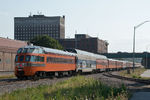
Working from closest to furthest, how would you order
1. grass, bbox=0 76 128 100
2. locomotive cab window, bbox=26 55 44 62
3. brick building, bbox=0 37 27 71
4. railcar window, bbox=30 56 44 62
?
grass, bbox=0 76 128 100, locomotive cab window, bbox=26 55 44 62, railcar window, bbox=30 56 44 62, brick building, bbox=0 37 27 71

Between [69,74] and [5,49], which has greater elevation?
[5,49]

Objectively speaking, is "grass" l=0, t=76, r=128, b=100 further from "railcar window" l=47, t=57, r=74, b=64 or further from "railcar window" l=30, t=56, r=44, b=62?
"railcar window" l=47, t=57, r=74, b=64

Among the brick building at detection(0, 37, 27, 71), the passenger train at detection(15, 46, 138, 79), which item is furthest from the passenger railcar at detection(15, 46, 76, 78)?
the brick building at detection(0, 37, 27, 71)

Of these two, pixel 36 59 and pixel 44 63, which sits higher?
pixel 36 59

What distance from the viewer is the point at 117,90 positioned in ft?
59.6

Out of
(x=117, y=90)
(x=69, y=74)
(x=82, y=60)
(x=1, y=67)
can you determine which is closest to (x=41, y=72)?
(x=69, y=74)

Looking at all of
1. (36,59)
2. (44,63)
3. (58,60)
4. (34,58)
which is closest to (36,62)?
(36,59)

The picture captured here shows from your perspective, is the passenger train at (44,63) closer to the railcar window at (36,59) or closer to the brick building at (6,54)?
the railcar window at (36,59)

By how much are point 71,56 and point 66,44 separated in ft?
498

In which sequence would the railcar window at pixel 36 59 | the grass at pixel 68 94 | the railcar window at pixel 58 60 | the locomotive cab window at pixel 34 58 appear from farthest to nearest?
the railcar window at pixel 58 60
the railcar window at pixel 36 59
the locomotive cab window at pixel 34 58
the grass at pixel 68 94

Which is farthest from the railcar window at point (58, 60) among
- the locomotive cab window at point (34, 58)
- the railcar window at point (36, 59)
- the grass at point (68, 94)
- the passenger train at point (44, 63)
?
the grass at point (68, 94)

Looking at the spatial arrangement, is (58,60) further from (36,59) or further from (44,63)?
(36,59)

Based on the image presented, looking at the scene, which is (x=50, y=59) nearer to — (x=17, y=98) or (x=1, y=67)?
(x=17, y=98)

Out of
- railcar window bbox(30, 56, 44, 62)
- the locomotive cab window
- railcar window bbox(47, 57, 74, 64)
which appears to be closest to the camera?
the locomotive cab window
